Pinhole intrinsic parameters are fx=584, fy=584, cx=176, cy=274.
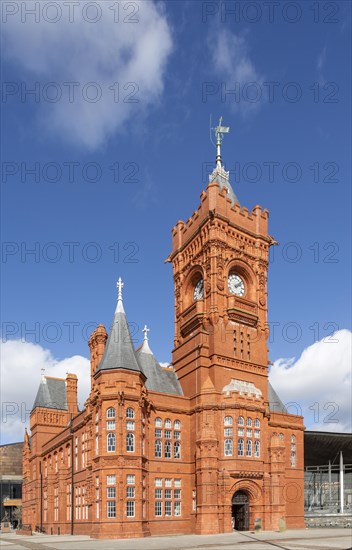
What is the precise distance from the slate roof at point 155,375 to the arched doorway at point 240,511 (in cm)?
1122

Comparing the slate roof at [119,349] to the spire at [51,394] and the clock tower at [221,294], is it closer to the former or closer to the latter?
the clock tower at [221,294]

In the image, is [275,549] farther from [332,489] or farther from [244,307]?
[332,489]

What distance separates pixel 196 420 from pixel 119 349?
34.4ft

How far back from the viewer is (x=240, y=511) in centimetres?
5288

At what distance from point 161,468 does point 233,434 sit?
23.1ft

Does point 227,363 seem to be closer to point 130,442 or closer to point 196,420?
point 196,420

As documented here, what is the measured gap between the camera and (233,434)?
5181 centimetres

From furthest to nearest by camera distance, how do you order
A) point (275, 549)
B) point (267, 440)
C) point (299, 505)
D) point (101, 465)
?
point (299, 505) → point (267, 440) → point (101, 465) → point (275, 549)

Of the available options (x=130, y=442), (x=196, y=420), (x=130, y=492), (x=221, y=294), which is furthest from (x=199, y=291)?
(x=130, y=492)

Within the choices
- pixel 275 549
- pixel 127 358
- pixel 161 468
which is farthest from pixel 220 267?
pixel 275 549

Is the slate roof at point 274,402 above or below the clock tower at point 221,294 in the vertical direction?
below

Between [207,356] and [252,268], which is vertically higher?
[252,268]

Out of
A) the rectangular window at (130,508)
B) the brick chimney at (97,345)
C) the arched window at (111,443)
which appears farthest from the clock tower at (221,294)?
the rectangular window at (130,508)

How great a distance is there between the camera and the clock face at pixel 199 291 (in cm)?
6097
